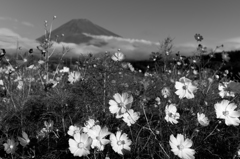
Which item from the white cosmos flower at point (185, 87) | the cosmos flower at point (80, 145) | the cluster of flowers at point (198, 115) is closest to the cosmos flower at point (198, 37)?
the cluster of flowers at point (198, 115)

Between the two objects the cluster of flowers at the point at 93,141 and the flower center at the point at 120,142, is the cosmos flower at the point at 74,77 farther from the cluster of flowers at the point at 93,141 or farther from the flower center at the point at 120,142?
the flower center at the point at 120,142

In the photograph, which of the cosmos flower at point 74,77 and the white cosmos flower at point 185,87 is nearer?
→ the white cosmos flower at point 185,87

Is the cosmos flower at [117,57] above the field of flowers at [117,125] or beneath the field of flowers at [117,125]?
above

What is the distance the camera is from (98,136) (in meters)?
1.29

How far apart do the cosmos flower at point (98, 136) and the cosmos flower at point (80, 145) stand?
0.05 m

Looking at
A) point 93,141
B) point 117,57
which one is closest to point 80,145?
point 93,141

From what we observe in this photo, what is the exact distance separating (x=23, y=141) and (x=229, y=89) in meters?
1.38

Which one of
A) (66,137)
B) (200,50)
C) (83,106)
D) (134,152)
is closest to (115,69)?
(83,106)

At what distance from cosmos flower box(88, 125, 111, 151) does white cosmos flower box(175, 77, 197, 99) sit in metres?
0.54

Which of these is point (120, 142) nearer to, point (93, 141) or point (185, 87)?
point (93, 141)

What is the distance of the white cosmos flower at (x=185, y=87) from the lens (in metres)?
1.50

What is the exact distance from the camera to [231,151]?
166 cm

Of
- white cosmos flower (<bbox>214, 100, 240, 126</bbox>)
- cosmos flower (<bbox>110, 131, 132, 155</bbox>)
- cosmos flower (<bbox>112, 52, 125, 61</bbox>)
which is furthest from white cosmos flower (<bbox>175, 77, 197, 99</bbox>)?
cosmos flower (<bbox>112, 52, 125, 61</bbox>)

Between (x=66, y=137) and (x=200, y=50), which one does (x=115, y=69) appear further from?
(x=200, y=50)
